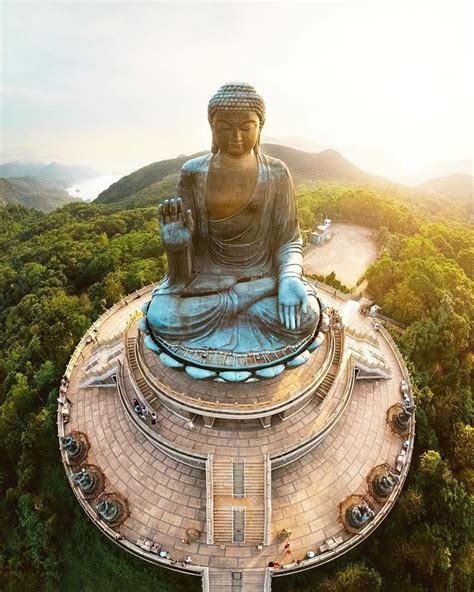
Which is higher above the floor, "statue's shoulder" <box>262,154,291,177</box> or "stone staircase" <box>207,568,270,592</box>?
"statue's shoulder" <box>262,154,291,177</box>

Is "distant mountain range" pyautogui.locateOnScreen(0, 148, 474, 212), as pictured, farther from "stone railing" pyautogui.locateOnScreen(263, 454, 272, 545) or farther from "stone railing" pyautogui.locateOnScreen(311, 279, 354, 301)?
"stone railing" pyautogui.locateOnScreen(263, 454, 272, 545)

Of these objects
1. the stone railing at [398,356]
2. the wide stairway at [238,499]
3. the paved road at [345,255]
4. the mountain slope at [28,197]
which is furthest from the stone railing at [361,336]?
the mountain slope at [28,197]

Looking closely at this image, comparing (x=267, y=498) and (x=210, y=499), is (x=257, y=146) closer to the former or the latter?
(x=267, y=498)

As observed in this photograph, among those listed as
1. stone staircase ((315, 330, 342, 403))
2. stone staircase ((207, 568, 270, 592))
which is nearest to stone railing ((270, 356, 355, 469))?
stone staircase ((315, 330, 342, 403))

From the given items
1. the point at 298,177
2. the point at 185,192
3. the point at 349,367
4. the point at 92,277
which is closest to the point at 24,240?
the point at 92,277

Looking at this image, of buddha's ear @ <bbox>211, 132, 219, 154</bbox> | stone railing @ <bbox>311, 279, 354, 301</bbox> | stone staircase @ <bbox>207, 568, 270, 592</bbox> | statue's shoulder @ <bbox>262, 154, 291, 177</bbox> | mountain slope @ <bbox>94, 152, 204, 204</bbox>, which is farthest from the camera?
mountain slope @ <bbox>94, 152, 204, 204</bbox>

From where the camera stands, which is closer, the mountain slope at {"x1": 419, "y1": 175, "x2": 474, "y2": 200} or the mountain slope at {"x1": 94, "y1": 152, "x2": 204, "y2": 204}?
the mountain slope at {"x1": 419, "y1": 175, "x2": 474, "y2": 200}

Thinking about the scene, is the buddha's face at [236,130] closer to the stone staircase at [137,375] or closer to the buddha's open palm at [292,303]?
the buddha's open palm at [292,303]

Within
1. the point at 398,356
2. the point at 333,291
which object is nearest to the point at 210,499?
the point at 398,356
